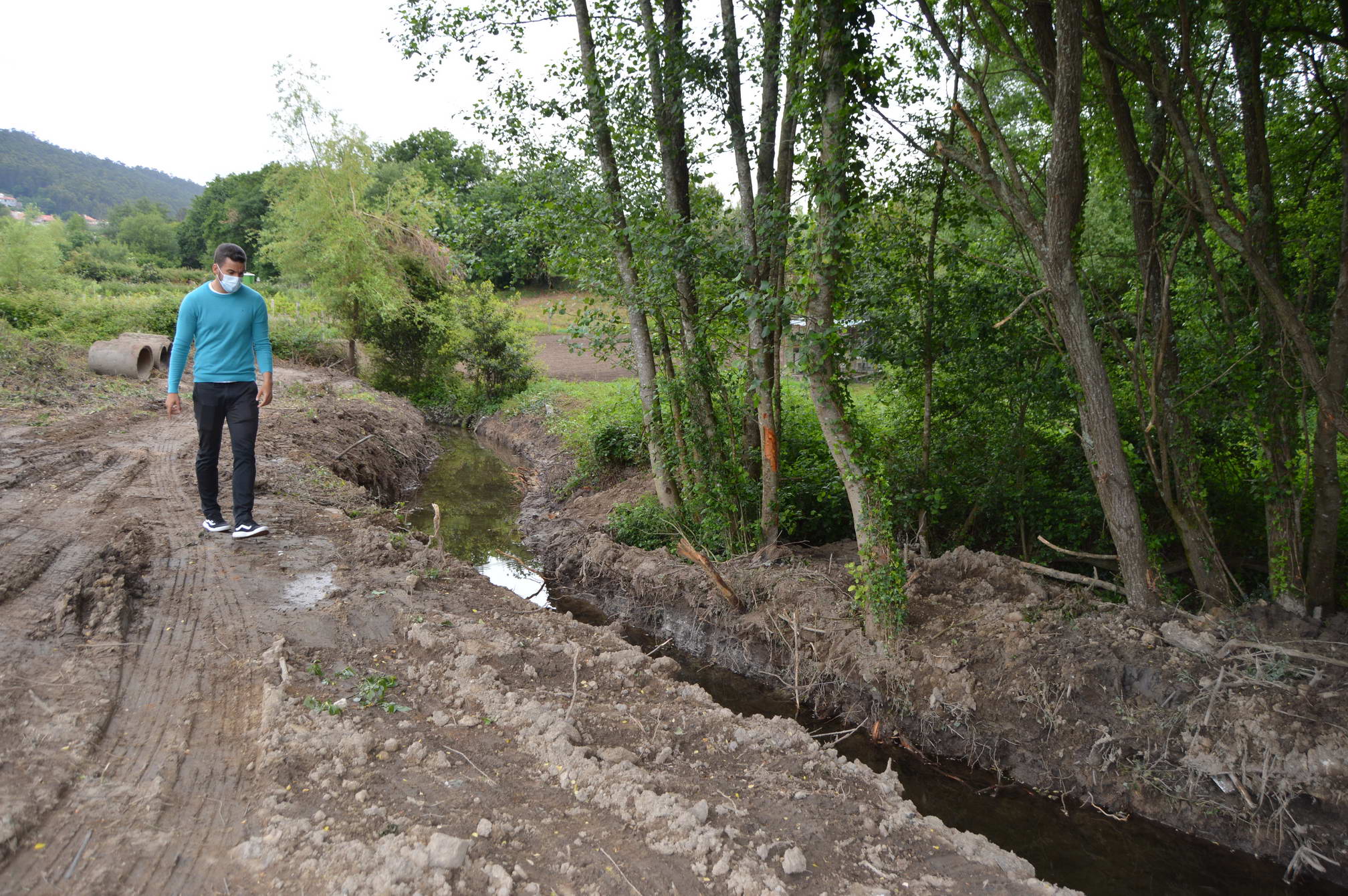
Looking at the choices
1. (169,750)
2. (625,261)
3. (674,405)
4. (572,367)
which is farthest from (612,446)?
(572,367)

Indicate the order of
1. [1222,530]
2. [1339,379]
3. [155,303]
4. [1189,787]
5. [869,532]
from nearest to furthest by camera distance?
[1189,787] → [1339,379] → [869,532] → [1222,530] → [155,303]

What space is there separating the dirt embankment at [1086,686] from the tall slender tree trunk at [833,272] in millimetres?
889

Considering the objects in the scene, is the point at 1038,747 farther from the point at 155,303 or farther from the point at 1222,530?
the point at 155,303

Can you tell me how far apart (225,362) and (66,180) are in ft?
408

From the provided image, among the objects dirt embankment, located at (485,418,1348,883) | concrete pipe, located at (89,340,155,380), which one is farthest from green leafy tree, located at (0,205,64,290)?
dirt embankment, located at (485,418,1348,883)

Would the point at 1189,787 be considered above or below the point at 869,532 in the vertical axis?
below

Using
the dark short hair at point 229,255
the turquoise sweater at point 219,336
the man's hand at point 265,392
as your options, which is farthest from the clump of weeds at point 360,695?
the dark short hair at point 229,255

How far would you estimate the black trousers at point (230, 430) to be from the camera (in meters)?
5.65

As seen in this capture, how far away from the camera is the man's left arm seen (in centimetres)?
565

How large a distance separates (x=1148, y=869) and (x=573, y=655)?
3.62 metres

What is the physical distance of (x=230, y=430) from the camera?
568 cm

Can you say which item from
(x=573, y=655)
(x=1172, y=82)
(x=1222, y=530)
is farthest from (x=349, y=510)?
(x=1222, y=530)

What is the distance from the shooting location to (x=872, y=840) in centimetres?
333

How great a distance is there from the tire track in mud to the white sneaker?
11cm
